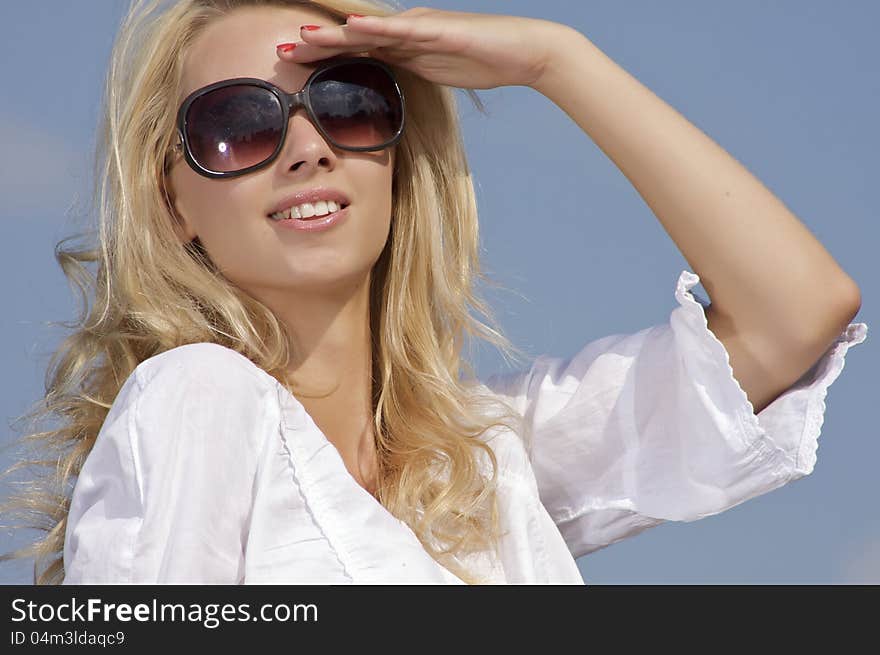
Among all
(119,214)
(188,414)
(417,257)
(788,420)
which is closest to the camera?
(188,414)

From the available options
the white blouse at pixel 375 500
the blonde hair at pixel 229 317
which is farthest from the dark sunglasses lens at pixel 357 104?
the white blouse at pixel 375 500

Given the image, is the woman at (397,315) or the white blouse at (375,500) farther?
the woman at (397,315)

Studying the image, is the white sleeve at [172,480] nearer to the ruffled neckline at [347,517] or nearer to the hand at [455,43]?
the ruffled neckline at [347,517]

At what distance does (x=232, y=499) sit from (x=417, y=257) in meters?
1.19

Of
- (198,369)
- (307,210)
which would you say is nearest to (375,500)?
(198,369)

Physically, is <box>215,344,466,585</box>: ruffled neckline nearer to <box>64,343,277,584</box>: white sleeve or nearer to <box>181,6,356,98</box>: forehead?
<box>64,343,277,584</box>: white sleeve

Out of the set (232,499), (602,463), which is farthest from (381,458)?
(232,499)

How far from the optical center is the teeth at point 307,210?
3.17 metres

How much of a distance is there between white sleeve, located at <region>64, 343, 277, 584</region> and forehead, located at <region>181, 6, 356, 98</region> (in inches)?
32.4

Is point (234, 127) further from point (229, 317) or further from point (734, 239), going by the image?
point (734, 239)

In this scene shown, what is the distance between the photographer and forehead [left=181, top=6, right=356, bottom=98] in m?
3.20

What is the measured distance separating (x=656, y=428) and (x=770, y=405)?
30 centimetres

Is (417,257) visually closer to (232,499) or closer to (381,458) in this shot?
(381,458)
